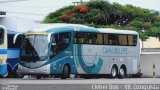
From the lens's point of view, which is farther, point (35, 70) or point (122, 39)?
point (122, 39)

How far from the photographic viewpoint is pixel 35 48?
114 ft

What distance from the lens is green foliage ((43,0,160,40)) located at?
55.4m

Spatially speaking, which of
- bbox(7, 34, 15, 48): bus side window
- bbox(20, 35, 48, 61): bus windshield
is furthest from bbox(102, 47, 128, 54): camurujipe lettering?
bbox(7, 34, 15, 48): bus side window

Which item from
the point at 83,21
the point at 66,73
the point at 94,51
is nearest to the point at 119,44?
the point at 94,51

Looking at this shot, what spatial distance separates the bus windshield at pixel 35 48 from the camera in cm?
3444

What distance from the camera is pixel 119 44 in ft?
131

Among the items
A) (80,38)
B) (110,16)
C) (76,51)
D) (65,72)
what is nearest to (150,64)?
(80,38)

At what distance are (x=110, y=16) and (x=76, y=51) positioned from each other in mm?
21451

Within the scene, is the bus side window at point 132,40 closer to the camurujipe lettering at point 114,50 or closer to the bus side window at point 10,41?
the camurujipe lettering at point 114,50

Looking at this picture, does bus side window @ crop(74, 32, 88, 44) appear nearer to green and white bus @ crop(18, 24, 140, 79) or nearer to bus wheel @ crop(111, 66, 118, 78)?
green and white bus @ crop(18, 24, 140, 79)

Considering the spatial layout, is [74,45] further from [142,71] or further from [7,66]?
[142,71]

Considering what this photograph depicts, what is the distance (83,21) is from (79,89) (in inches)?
1344

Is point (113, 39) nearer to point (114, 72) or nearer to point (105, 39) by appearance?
point (105, 39)

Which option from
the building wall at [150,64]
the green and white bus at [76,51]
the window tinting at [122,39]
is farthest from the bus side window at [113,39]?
the building wall at [150,64]
